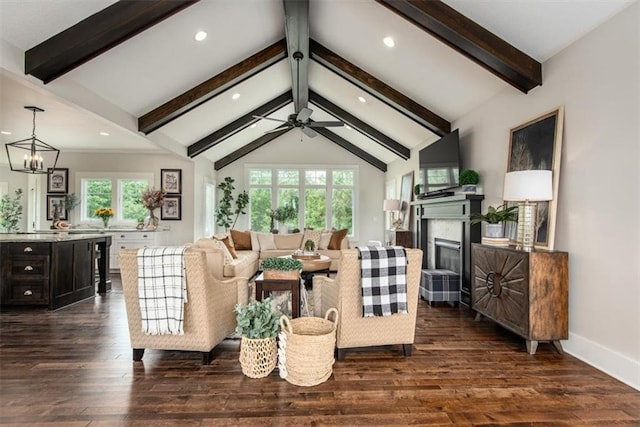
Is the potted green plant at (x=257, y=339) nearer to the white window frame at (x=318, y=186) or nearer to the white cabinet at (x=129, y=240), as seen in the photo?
the white cabinet at (x=129, y=240)

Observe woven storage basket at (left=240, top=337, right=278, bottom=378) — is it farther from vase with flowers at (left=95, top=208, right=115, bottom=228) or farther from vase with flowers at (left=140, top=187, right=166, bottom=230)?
vase with flowers at (left=95, top=208, right=115, bottom=228)

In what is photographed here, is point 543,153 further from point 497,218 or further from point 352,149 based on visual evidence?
point 352,149

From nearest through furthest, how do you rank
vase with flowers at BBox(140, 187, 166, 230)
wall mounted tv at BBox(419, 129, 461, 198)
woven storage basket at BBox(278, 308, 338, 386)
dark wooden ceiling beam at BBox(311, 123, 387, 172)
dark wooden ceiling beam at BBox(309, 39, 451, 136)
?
woven storage basket at BBox(278, 308, 338, 386), wall mounted tv at BBox(419, 129, 461, 198), dark wooden ceiling beam at BBox(309, 39, 451, 136), vase with flowers at BBox(140, 187, 166, 230), dark wooden ceiling beam at BBox(311, 123, 387, 172)

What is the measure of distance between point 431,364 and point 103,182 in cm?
772

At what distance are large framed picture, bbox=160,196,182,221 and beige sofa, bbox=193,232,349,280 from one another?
191 centimetres

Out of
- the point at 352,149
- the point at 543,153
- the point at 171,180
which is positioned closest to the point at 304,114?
the point at 543,153

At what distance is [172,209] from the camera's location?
754 cm

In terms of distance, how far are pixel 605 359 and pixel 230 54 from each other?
524 centimetres

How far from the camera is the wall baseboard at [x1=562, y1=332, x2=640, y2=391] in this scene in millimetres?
2330

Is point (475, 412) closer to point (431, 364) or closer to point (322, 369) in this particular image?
point (431, 364)

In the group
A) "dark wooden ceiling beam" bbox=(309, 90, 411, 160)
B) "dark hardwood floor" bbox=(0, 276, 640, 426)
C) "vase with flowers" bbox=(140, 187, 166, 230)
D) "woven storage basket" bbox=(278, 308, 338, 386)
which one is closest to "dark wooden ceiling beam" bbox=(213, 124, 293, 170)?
"dark wooden ceiling beam" bbox=(309, 90, 411, 160)

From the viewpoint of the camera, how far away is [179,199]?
754 centimetres

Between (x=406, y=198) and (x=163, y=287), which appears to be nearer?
(x=163, y=287)

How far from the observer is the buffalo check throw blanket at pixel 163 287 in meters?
2.48
